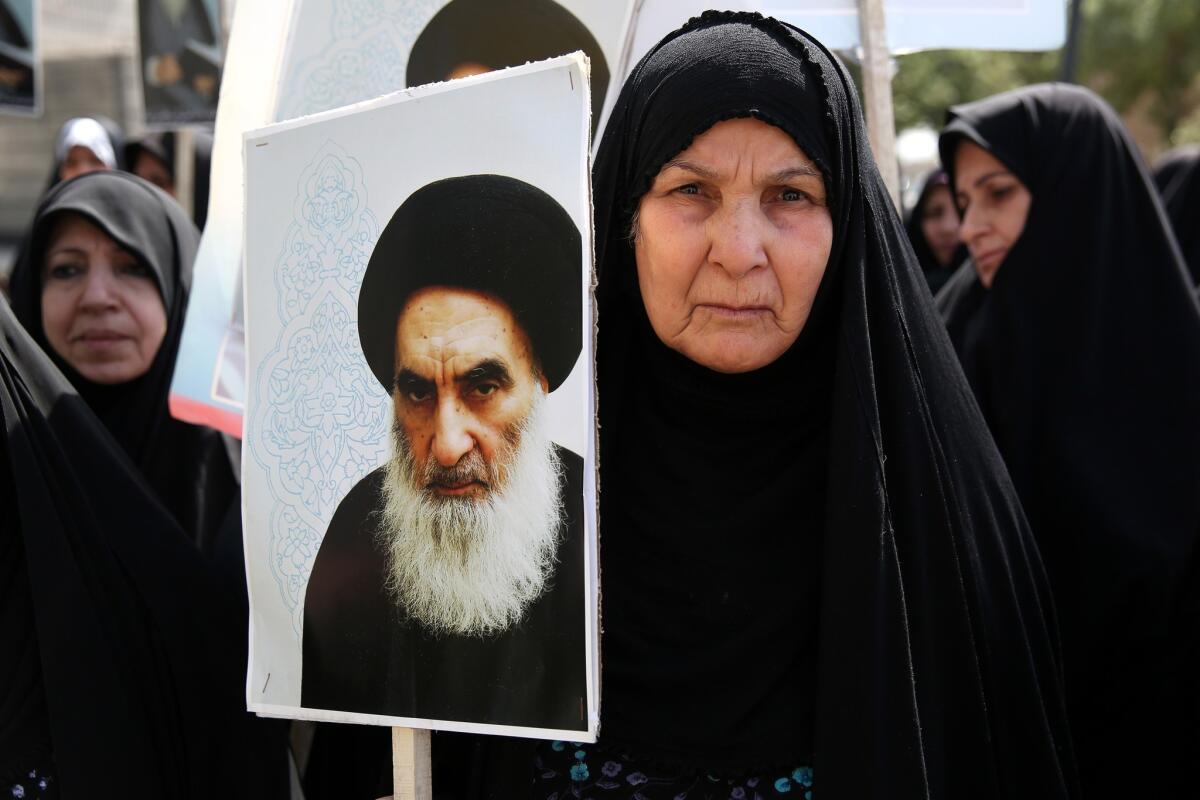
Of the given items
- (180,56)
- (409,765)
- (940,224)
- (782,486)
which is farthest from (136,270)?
(940,224)

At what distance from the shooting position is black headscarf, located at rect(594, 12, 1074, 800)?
59.6 inches

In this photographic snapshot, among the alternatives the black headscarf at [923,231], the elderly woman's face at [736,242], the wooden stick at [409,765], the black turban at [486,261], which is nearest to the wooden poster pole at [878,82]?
the elderly woman's face at [736,242]

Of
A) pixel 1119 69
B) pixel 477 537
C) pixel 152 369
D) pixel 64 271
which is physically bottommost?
pixel 477 537

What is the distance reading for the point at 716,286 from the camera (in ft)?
5.12

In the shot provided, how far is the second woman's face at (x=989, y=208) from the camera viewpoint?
9.82ft

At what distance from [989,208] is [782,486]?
5.62ft

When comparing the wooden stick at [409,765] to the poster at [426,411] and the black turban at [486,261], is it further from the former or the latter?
the black turban at [486,261]

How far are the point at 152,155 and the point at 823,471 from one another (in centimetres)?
457

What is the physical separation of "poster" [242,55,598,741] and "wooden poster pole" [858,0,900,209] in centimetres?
119

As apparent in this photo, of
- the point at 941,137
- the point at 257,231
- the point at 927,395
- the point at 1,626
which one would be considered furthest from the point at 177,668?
the point at 941,137

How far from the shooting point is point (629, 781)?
1.61 metres

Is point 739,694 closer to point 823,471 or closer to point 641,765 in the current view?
point 641,765

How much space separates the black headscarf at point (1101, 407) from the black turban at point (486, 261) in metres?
1.57

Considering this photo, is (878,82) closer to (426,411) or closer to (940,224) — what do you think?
(426,411)
